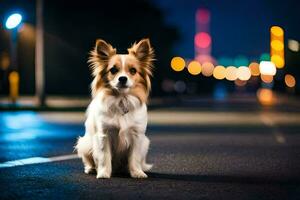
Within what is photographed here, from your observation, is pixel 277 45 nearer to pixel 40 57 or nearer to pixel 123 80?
pixel 40 57

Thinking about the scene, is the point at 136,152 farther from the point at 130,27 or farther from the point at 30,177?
the point at 130,27

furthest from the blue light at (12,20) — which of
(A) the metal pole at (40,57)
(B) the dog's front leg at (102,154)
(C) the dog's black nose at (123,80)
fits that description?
(C) the dog's black nose at (123,80)

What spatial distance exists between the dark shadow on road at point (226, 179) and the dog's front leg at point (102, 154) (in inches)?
25.9

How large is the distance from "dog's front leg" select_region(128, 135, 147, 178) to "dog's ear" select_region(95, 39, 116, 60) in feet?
3.63

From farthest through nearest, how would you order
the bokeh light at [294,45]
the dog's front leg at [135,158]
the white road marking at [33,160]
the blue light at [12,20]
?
the bokeh light at [294,45] < the blue light at [12,20] < the white road marking at [33,160] < the dog's front leg at [135,158]

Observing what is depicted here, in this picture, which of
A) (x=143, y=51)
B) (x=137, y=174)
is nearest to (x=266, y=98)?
(x=143, y=51)

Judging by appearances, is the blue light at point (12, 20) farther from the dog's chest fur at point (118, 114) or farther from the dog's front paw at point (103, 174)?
the dog's front paw at point (103, 174)

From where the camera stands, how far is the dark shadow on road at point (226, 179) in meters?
9.71

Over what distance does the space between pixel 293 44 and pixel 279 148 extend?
75.2 metres

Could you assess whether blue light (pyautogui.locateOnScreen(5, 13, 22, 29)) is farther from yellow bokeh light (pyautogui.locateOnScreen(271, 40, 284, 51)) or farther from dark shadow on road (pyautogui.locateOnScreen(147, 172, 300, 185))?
yellow bokeh light (pyautogui.locateOnScreen(271, 40, 284, 51))

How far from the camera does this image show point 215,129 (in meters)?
21.3

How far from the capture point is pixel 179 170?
11.0 metres

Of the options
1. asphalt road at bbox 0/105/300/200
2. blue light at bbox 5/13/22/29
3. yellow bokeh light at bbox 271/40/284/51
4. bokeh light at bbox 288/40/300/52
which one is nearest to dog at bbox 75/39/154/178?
asphalt road at bbox 0/105/300/200

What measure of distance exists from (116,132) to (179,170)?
1648mm
